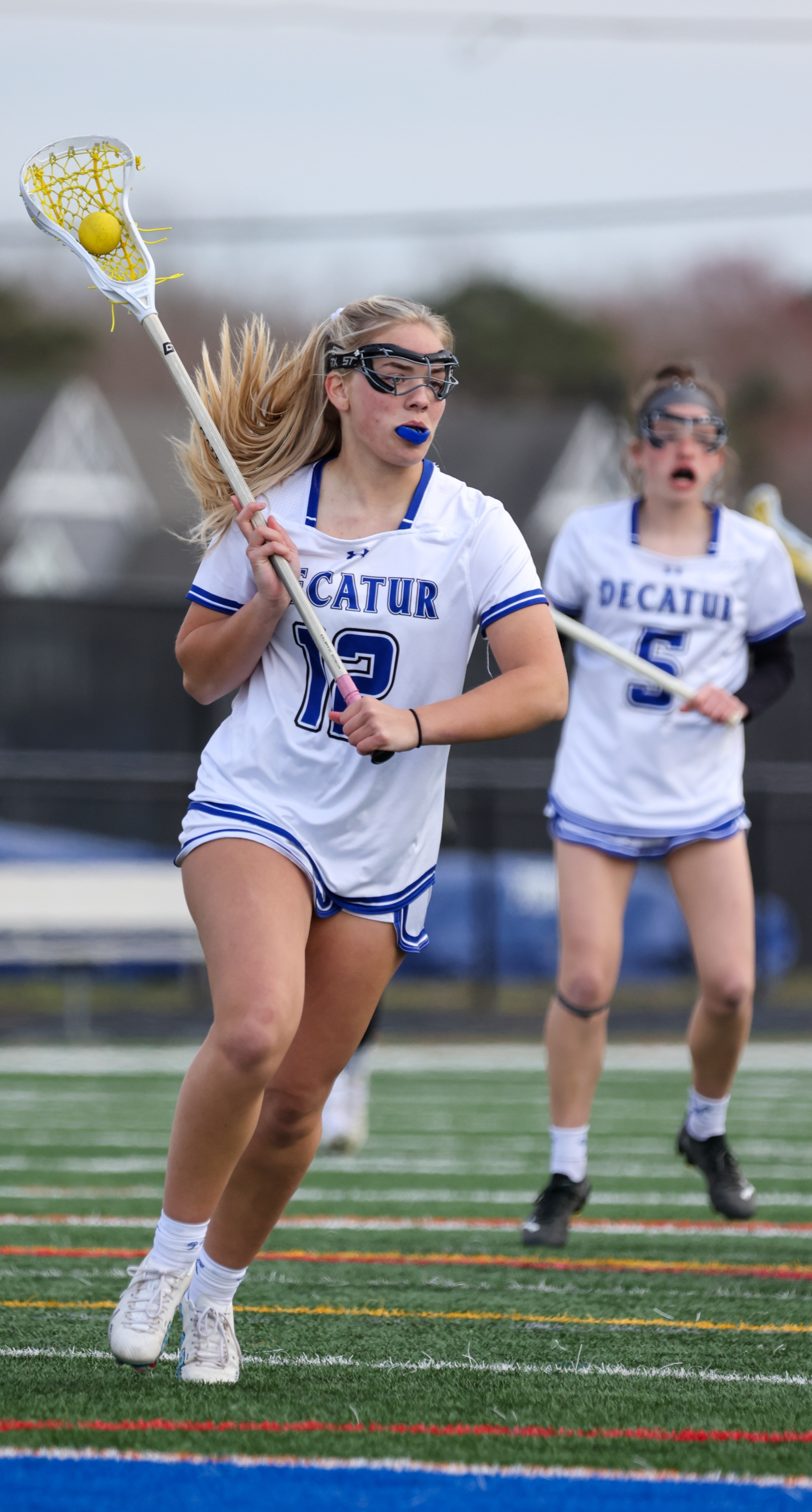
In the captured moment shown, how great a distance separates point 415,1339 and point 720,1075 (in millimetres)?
2009

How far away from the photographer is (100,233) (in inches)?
160

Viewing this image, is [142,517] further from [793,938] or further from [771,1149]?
[771,1149]

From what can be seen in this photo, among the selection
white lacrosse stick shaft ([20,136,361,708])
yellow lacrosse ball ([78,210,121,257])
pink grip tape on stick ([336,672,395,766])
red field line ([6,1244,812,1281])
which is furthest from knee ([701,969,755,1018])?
yellow lacrosse ball ([78,210,121,257])

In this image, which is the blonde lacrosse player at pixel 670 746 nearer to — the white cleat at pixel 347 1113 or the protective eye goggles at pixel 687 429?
the protective eye goggles at pixel 687 429

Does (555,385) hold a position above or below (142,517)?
above

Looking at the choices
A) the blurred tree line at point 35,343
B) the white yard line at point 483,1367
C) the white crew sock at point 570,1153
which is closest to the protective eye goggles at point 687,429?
the white crew sock at point 570,1153

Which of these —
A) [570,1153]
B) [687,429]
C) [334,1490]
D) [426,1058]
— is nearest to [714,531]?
[687,429]

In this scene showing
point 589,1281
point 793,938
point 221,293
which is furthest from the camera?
point 221,293

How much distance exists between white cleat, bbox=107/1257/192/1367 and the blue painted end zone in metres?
0.50

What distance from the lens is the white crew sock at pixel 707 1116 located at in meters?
5.78

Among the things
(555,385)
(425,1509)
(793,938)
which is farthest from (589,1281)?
(555,385)

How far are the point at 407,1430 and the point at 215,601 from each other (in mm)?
1538

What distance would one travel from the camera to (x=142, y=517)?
4519cm

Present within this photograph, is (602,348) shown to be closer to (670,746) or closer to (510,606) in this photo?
(670,746)
